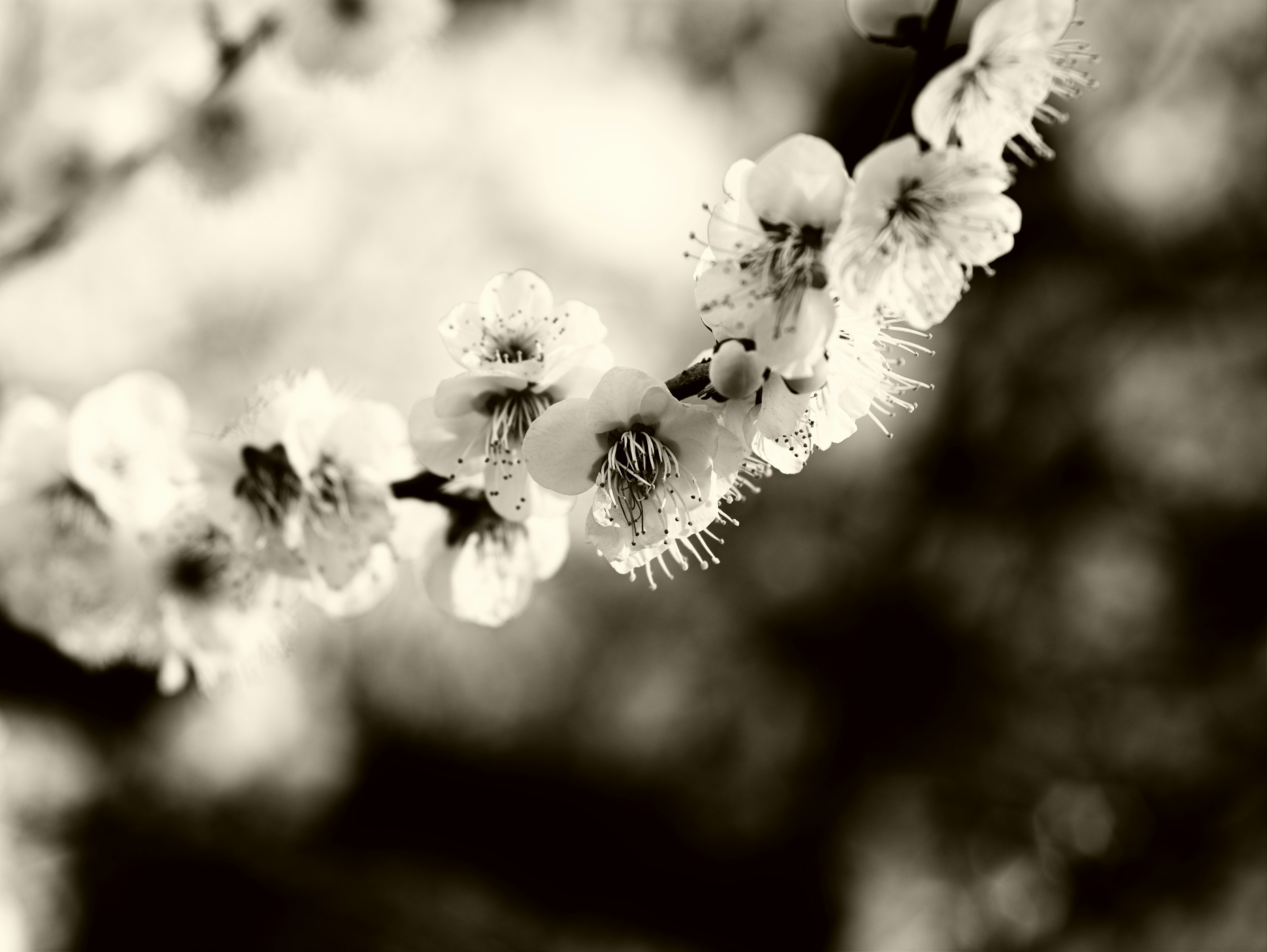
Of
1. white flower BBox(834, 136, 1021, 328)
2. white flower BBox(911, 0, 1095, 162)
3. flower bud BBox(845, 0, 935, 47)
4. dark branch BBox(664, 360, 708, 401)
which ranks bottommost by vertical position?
dark branch BBox(664, 360, 708, 401)

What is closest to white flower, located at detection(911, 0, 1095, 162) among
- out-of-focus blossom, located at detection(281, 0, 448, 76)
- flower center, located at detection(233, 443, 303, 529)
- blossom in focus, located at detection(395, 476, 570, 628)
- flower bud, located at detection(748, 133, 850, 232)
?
flower bud, located at detection(748, 133, 850, 232)

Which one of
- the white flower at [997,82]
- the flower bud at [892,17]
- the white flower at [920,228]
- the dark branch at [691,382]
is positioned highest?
the flower bud at [892,17]

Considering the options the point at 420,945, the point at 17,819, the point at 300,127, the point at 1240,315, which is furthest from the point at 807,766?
the point at 300,127

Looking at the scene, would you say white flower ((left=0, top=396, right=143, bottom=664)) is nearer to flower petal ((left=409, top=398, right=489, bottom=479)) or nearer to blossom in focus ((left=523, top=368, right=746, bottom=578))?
flower petal ((left=409, top=398, right=489, bottom=479))

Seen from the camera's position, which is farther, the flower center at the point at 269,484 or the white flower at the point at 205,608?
the white flower at the point at 205,608

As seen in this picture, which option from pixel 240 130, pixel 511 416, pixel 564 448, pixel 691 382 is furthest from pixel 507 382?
pixel 240 130

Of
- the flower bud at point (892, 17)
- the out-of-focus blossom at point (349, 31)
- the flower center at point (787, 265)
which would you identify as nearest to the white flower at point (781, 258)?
the flower center at point (787, 265)

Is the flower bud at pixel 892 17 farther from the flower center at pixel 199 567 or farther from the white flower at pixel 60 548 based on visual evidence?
the white flower at pixel 60 548

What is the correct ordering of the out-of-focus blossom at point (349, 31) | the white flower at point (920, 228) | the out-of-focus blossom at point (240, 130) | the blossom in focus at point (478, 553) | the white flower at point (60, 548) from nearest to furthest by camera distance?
the white flower at point (920, 228) < the blossom in focus at point (478, 553) < the white flower at point (60, 548) < the out-of-focus blossom at point (349, 31) < the out-of-focus blossom at point (240, 130)
